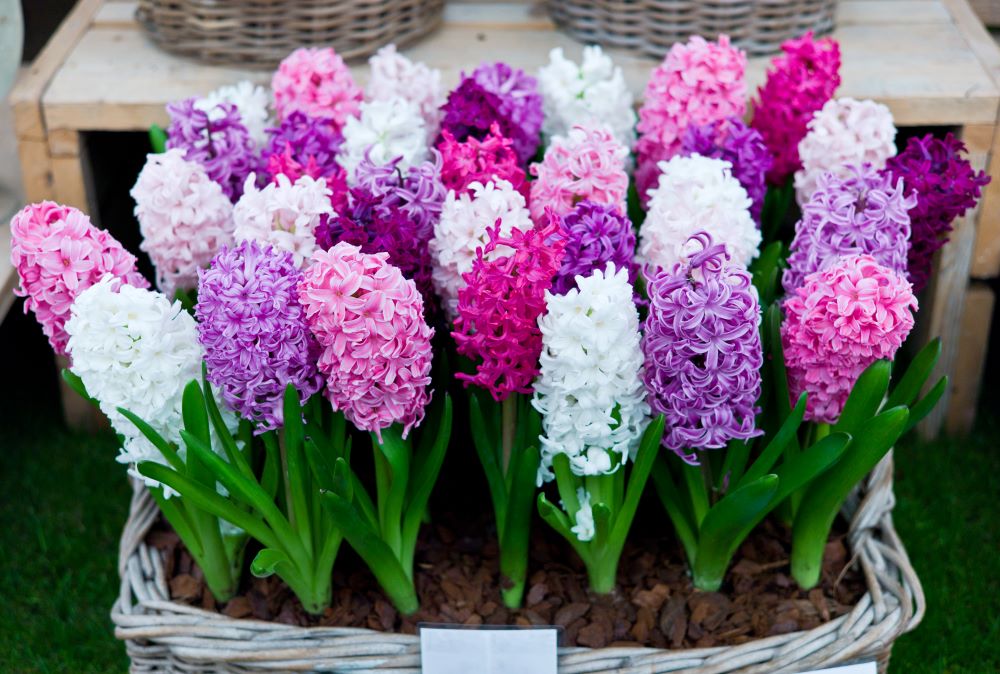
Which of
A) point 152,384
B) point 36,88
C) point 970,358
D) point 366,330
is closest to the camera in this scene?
point 366,330

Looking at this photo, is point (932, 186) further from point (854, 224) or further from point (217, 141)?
point (217, 141)

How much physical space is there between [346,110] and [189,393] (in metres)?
0.60

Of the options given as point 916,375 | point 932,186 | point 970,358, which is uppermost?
point 932,186

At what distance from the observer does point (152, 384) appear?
1307 mm

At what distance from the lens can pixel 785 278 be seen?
1.45 metres

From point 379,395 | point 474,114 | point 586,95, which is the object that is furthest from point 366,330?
point 586,95

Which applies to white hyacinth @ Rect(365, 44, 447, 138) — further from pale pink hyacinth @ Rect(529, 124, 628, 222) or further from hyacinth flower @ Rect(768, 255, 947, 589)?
hyacinth flower @ Rect(768, 255, 947, 589)

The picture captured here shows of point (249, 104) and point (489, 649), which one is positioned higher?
point (249, 104)

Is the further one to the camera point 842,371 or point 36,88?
point 36,88

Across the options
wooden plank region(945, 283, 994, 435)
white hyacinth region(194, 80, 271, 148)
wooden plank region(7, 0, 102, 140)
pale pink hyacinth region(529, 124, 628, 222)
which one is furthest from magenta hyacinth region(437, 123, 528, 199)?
wooden plank region(945, 283, 994, 435)

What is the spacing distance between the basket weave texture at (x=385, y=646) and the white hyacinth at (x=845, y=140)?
556mm

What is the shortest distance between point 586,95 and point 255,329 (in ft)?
2.38

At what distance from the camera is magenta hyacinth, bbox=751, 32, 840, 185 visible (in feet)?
5.49

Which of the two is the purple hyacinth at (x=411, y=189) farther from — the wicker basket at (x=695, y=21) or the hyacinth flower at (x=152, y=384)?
the wicker basket at (x=695, y=21)
